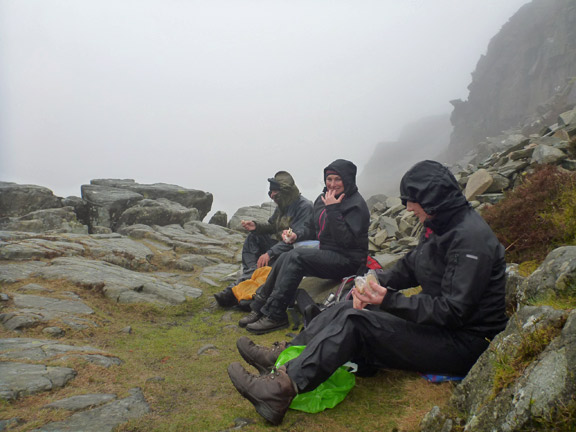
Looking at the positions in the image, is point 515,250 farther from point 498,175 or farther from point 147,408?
point 147,408

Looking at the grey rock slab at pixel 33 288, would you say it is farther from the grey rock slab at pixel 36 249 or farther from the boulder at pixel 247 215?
the boulder at pixel 247 215

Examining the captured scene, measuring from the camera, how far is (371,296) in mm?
3990

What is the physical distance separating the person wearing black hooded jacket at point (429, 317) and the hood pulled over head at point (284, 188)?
5.60m

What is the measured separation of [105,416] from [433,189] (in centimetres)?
412

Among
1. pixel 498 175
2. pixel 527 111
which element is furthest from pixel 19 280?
pixel 527 111

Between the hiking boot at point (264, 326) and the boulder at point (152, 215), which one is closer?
the hiking boot at point (264, 326)

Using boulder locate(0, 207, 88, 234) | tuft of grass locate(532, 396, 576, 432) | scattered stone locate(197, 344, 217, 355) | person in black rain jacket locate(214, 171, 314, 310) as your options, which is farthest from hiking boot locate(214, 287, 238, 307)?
boulder locate(0, 207, 88, 234)

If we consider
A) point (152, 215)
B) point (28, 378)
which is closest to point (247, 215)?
point (152, 215)

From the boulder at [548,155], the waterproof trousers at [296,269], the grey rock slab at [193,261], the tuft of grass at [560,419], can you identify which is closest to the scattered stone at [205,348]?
the waterproof trousers at [296,269]

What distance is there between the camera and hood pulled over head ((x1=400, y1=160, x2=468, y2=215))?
393 cm

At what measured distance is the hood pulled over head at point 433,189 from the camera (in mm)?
3928

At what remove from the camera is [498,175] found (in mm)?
11961

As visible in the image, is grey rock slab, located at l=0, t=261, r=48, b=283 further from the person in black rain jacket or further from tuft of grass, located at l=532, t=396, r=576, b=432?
tuft of grass, located at l=532, t=396, r=576, b=432

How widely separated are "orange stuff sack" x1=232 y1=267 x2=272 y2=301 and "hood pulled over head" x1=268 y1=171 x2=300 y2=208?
2121 millimetres
